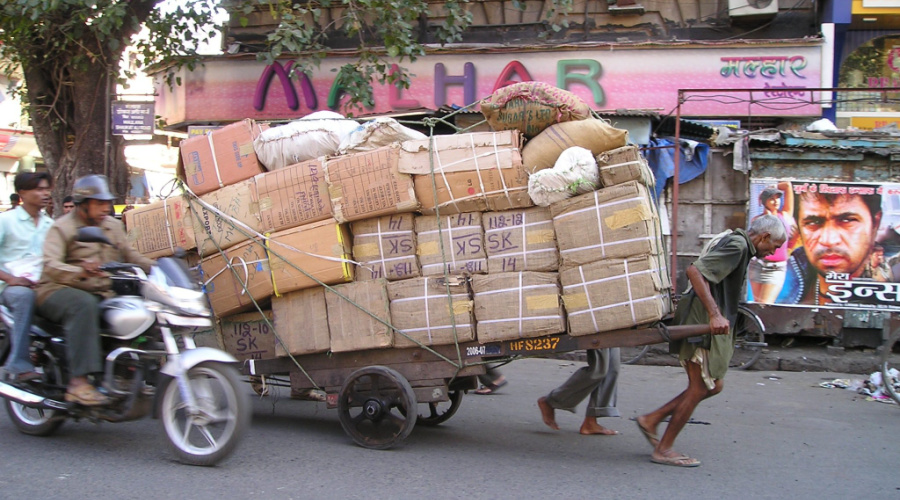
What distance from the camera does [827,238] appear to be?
9109mm

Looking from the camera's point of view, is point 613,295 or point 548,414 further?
point 548,414

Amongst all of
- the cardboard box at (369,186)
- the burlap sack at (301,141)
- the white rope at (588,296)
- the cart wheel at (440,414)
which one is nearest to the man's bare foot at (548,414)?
the cart wheel at (440,414)

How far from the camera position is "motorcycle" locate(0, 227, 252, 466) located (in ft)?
13.5

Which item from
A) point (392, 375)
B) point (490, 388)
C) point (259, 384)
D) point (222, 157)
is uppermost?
point (222, 157)

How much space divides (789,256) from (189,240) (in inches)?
275

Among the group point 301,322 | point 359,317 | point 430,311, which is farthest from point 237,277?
point 430,311

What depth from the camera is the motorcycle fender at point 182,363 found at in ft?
13.4

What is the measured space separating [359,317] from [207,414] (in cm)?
118

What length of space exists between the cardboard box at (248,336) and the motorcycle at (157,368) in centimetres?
79

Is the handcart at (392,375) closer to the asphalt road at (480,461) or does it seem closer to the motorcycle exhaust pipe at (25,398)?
the asphalt road at (480,461)

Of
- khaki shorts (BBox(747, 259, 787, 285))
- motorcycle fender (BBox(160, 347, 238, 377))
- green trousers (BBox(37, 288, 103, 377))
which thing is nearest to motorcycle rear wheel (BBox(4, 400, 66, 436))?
green trousers (BBox(37, 288, 103, 377))

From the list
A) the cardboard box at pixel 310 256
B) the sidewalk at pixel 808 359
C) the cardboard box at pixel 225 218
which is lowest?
the sidewalk at pixel 808 359

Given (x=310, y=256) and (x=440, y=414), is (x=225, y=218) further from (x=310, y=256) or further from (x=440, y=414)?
(x=440, y=414)

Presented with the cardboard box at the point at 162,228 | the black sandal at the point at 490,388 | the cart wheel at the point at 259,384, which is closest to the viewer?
the cardboard box at the point at 162,228
